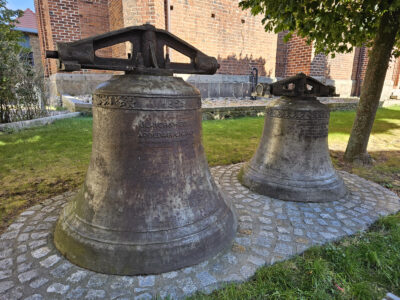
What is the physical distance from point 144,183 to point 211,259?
805 mm

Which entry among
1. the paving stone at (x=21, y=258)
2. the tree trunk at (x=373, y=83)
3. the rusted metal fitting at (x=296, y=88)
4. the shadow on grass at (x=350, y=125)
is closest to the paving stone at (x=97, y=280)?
the paving stone at (x=21, y=258)

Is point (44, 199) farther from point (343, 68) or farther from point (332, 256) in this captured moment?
point (343, 68)

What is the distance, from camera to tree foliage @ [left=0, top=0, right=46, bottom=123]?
21.4ft

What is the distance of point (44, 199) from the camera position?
306 cm

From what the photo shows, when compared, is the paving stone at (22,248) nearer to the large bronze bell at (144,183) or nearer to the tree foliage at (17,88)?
the large bronze bell at (144,183)

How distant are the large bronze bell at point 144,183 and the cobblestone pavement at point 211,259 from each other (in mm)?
103

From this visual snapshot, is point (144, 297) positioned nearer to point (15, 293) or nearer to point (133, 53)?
point (15, 293)

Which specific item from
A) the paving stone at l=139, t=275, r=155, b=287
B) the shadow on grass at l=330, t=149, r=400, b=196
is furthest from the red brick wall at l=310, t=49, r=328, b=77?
the paving stone at l=139, t=275, r=155, b=287

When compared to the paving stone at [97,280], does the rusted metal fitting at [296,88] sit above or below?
above

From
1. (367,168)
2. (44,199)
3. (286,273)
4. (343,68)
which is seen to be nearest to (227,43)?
(343,68)

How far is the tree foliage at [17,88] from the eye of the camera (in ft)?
21.4

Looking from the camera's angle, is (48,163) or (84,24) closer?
(48,163)

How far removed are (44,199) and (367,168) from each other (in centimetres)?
502

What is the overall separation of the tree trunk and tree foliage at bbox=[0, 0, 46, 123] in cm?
795
